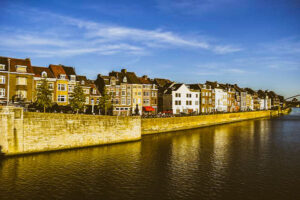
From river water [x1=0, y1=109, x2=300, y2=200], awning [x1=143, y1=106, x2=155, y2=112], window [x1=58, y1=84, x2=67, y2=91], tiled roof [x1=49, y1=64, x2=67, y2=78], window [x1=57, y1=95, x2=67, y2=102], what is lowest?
river water [x1=0, y1=109, x2=300, y2=200]

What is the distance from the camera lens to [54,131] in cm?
3756

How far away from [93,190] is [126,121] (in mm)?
24220

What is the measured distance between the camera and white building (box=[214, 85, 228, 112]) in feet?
379

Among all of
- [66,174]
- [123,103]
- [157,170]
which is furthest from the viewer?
[123,103]

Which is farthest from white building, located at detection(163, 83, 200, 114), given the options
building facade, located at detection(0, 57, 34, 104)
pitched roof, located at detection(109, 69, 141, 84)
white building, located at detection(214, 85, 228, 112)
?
building facade, located at detection(0, 57, 34, 104)

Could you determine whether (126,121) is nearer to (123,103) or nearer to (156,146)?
(156,146)

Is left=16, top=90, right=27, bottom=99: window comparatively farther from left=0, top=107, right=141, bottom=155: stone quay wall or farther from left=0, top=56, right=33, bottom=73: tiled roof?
→ left=0, top=107, right=141, bottom=155: stone quay wall

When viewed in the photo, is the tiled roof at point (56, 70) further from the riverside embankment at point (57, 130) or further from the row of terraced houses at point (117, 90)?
the riverside embankment at point (57, 130)

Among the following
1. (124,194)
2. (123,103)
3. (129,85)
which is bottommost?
(124,194)

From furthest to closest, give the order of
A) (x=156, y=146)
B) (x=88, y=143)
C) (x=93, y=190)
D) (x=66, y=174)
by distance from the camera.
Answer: (x=156, y=146), (x=88, y=143), (x=66, y=174), (x=93, y=190)

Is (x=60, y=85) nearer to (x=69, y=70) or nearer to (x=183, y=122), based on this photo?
(x=69, y=70)

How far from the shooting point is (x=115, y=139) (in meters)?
45.9

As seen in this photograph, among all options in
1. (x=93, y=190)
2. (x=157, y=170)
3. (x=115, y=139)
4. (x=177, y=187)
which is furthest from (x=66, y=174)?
(x=115, y=139)

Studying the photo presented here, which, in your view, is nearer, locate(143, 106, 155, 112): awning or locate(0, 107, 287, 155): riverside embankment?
locate(0, 107, 287, 155): riverside embankment
